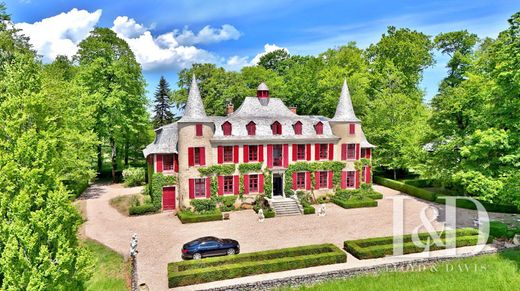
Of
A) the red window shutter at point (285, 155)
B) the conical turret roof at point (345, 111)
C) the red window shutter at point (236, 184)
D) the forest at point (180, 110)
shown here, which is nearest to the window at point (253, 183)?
the red window shutter at point (236, 184)

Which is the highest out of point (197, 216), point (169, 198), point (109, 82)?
point (109, 82)

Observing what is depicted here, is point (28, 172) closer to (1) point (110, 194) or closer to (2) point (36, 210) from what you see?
(2) point (36, 210)

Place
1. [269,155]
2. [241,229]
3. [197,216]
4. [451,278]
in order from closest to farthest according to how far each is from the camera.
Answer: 1. [451,278]
2. [241,229]
3. [197,216]
4. [269,155]

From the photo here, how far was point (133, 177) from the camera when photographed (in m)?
39.8

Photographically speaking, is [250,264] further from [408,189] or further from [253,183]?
[408,189]

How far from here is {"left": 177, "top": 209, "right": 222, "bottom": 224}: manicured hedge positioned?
26.6 m

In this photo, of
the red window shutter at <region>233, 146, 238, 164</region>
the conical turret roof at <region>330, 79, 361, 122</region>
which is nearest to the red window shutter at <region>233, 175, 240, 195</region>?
the red window shutter at <region>233, 146, 238, 164</region>

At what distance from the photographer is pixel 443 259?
62.3 feet

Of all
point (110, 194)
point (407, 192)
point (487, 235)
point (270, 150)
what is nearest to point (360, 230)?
point (487, 235)

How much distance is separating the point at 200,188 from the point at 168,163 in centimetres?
361

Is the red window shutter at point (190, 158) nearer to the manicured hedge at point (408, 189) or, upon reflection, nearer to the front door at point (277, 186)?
the front door at point (277, 186)

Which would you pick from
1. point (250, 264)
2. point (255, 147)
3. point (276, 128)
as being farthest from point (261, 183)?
point (250, 264)

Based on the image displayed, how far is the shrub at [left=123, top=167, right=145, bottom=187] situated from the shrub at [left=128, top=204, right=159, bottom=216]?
11.7m

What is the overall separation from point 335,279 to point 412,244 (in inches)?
240
